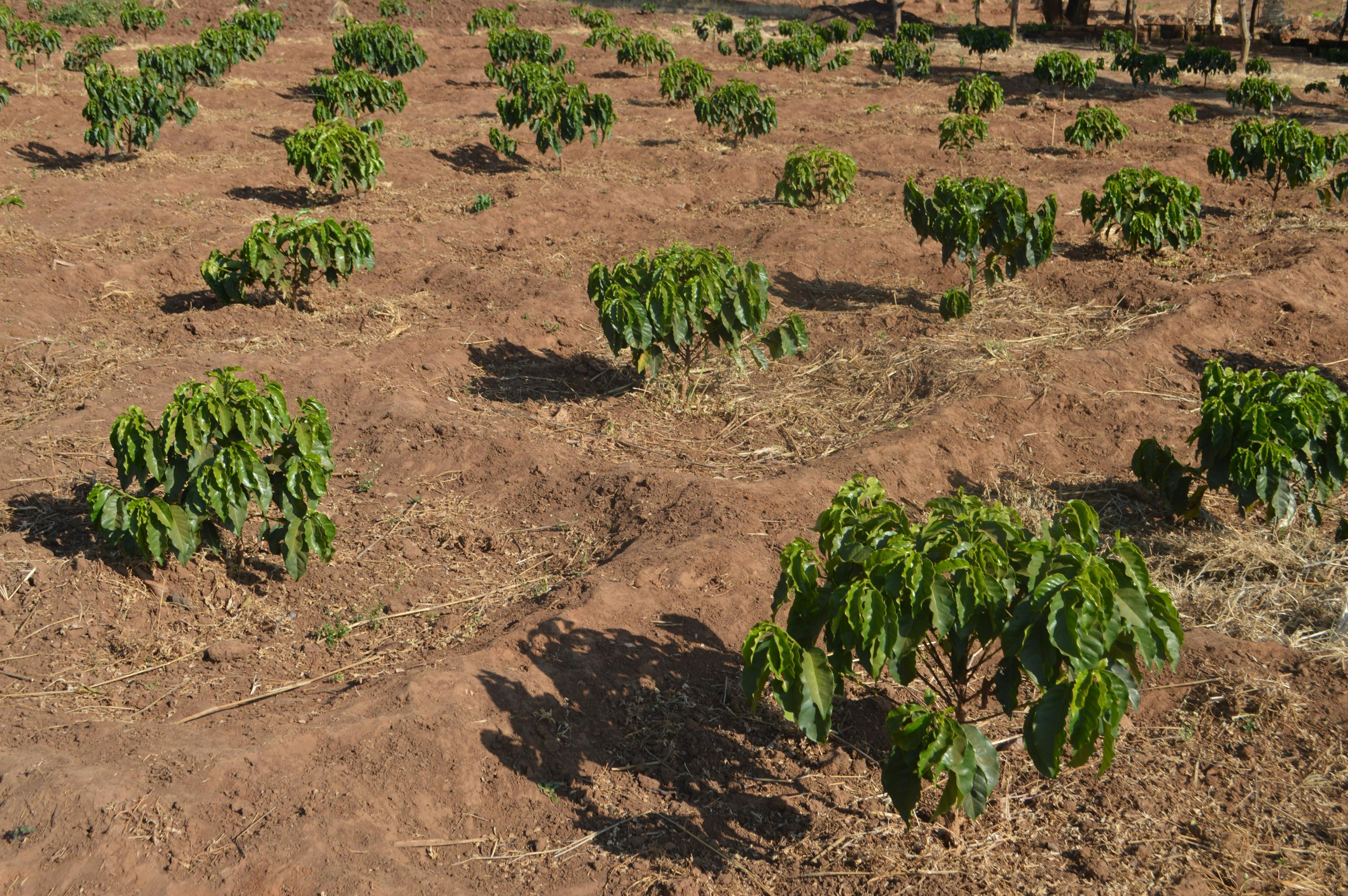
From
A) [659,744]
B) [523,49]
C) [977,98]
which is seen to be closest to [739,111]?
[977,98]

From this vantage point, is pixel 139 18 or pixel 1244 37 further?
pixel 1244 37

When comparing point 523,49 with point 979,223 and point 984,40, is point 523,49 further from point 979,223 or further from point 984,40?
point 979,223

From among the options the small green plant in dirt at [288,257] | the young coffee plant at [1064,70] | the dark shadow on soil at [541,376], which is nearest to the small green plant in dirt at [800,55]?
the young coffee plant at [1064,70]

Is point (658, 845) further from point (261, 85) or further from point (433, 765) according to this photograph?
point (261, 85)

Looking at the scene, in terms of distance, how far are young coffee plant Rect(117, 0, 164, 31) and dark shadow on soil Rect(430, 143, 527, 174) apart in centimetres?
1335

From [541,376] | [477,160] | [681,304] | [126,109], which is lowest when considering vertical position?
[541,376]

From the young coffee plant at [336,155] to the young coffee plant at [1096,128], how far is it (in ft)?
31.0

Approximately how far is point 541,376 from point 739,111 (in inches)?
316

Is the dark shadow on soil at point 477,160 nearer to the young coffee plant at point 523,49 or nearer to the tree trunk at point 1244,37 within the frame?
the young coffee plant at point 523,49

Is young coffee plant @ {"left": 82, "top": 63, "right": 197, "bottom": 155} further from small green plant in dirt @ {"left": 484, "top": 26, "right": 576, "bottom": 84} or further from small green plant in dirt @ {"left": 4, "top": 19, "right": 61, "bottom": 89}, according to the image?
small green plant in dirt @ {"left": 484, "top": 26, "right": 576, "bottom": 84}

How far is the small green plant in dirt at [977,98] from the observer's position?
16.5m

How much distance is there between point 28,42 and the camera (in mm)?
17922

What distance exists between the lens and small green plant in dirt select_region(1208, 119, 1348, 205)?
436 inches

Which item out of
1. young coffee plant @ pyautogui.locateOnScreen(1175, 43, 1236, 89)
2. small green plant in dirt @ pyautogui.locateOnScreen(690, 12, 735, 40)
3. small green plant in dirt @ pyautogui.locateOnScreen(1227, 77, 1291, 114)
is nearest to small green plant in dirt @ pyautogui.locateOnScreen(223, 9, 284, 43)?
small green plant in dirt @ pyautogui.locateOnScreen(690, 12, 735, 40)
